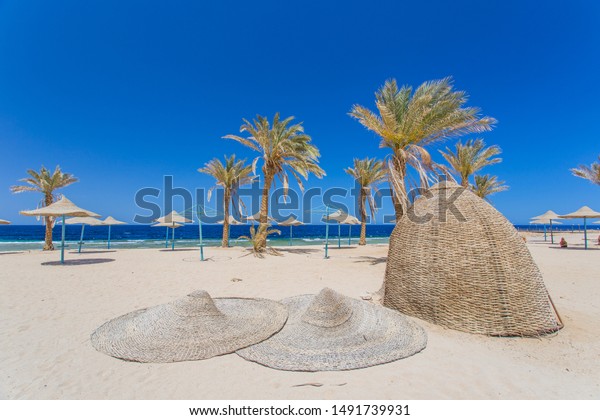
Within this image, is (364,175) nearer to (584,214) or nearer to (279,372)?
(584,214)

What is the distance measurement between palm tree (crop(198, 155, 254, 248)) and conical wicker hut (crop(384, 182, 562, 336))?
19.2 m

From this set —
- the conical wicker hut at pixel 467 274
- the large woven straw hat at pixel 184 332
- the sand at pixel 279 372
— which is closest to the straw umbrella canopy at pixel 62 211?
the sand at pixel 279 372

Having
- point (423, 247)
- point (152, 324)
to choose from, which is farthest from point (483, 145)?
point (152, 324)

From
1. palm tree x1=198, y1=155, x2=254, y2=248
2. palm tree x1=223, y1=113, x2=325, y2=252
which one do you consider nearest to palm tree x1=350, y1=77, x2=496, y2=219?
palm tree x1=223, y1=113, x2=325, y2=252

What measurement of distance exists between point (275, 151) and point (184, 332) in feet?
47.3

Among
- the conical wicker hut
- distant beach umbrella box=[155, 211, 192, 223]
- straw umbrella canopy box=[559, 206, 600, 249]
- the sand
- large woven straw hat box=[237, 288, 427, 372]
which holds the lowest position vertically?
the sand

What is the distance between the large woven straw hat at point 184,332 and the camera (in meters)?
3.95

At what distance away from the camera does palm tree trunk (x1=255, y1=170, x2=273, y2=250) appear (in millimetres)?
17828

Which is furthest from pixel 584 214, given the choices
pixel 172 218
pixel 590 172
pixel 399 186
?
pixel 172 218

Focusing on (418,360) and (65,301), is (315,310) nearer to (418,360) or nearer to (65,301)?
(418,360)

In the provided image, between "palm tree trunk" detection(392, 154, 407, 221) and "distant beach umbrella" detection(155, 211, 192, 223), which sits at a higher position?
"palm tree trunk" detection(392, 154, 407, 221)

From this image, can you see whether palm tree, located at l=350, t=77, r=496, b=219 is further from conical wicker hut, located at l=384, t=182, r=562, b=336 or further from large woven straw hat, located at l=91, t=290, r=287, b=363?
large woven straw hat, located at l=91, t=290, r=287, b=363

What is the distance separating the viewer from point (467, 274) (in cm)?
493

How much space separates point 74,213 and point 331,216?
48.9 ft
